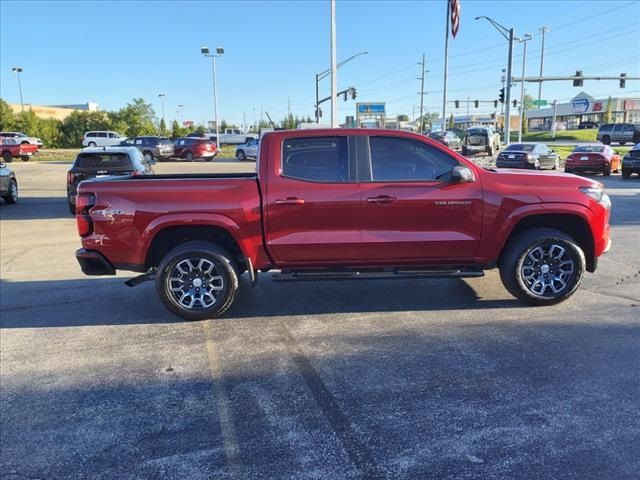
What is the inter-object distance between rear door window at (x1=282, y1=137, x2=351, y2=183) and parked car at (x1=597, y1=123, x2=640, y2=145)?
165ft

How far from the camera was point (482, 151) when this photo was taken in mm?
38156

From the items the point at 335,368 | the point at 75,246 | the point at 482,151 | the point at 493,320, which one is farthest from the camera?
the point at 482,151

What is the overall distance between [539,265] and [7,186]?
15336 millimetres

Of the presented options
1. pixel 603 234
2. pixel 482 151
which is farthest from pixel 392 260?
pixel 482 151

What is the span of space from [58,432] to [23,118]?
221 feet

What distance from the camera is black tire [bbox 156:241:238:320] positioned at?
5.19 m

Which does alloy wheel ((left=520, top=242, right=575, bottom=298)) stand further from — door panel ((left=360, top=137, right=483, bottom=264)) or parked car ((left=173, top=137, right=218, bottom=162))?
parked car ((left=173, top=137, right=218, bottom=162))

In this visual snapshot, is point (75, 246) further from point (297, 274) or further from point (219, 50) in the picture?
point (219, 50)

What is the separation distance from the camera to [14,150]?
37.3m

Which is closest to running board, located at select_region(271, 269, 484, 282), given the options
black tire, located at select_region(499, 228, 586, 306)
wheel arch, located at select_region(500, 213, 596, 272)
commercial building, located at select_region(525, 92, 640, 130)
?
black tire, located at select_region(499, 228, 586, 306)

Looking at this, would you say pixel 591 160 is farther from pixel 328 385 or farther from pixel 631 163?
pixel 328 385

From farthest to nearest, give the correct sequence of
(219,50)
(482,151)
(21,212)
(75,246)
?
(219,50)
(482,151)
(21,212)
(75,246)

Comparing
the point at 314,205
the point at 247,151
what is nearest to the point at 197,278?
the point at 314,205

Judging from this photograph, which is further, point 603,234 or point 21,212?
point 21,212
